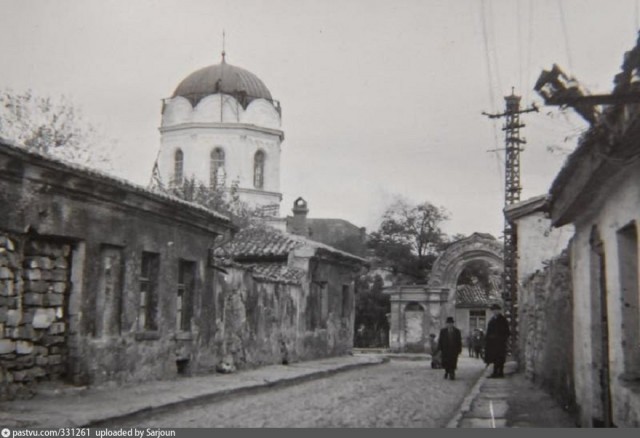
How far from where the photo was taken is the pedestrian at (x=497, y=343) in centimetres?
1984

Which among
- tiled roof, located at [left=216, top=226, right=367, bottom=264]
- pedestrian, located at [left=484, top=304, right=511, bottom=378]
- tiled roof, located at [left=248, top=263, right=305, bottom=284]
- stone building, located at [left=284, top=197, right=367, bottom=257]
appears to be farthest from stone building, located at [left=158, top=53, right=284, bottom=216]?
pedestrian, located at [left=484, top=304, right=511, bottom=378]

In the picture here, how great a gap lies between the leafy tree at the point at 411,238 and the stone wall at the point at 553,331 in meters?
32.8

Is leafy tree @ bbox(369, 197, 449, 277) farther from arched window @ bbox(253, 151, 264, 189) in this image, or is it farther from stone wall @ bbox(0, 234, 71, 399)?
stone wall @ bbox(0, 234, 71, 399)

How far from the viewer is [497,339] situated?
65.7ft

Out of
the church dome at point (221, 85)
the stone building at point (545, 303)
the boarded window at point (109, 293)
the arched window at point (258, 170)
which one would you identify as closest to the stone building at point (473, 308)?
the arched window at point (258, 170)

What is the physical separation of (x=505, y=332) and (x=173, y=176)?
27473 mm

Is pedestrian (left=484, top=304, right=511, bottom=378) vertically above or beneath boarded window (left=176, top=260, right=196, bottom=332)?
beneath

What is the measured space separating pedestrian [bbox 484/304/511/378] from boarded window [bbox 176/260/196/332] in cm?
694

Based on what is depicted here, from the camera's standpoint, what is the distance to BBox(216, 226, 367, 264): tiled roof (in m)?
25.0

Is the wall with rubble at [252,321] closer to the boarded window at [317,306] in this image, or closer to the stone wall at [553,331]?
the boarded window at [317,306]

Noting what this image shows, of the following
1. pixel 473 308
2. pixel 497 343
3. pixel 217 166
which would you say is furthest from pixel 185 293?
pixel 473 308

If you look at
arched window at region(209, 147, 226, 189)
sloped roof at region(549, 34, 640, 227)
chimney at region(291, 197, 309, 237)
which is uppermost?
arched window at region(209, 147, 226, 189)

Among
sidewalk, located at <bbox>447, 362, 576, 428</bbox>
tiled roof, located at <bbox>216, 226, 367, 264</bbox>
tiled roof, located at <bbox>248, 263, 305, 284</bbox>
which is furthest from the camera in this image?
tiled roof, located at <bbox>216, 226, 367, 264</bbox>

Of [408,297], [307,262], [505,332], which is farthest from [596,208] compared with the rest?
[408,297]
